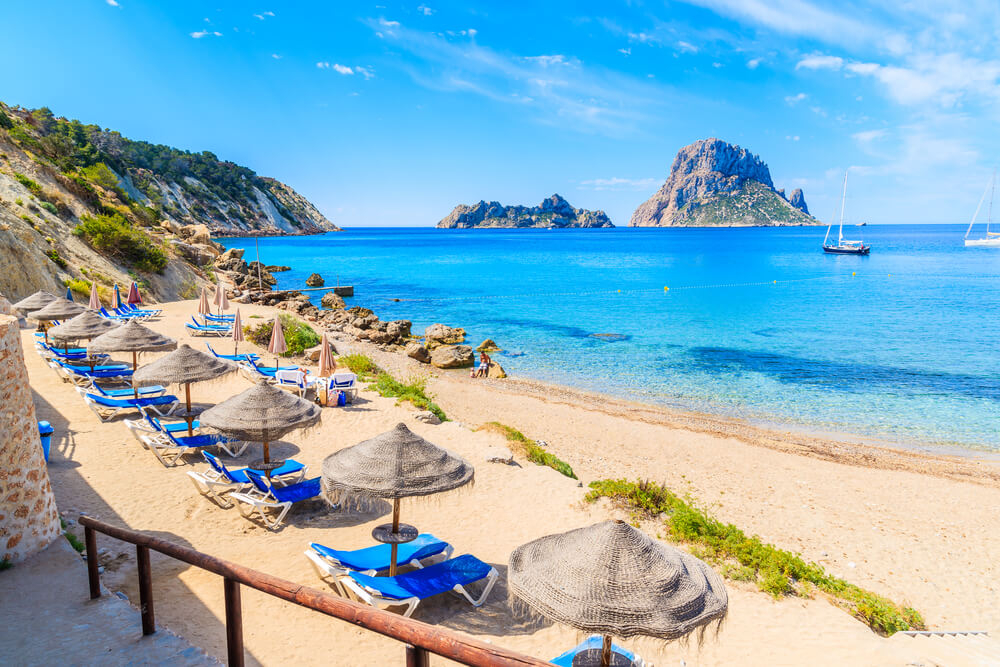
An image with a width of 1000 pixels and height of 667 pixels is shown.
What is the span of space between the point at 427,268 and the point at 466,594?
245 ft

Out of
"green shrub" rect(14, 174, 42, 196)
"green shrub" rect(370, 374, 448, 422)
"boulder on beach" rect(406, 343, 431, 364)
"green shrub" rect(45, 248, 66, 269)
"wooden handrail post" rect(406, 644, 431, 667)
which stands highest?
"green shrub" rect(14, 174, 42, 196)

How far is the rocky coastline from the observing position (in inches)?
→ 1001

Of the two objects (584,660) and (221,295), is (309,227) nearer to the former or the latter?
(221,295)

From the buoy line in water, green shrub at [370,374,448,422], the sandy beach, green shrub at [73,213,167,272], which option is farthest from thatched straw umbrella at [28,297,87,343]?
the buoy line in water

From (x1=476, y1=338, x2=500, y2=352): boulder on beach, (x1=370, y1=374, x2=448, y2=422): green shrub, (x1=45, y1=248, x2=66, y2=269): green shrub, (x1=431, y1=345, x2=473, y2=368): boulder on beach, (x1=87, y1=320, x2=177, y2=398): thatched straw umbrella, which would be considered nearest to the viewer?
(x1=87, y1=320, x2=177, y2=398): thatched straw umbrella

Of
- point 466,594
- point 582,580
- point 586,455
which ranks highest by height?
point 582,580

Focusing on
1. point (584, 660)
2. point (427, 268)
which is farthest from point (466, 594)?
point (427, 268)

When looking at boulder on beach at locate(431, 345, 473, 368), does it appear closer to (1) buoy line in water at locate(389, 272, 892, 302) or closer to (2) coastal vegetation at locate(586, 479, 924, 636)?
(2) coastal vegetation at locate(586, 479, 924, 636)

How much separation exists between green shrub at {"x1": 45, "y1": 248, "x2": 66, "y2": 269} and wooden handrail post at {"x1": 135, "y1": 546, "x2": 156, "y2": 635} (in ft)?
95.0

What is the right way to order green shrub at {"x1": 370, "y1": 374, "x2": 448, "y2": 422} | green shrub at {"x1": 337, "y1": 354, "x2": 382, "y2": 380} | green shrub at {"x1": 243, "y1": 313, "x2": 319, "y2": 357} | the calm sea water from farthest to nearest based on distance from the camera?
green shrub at {"x1": 243, "y1": 313, "x2": 319, "y2": 357}, the calm sea water, green shrub at {"x1": 337, "y1": 354, "x2": 382, "y2": 380}, green shrub at {"x1": 370, "y1": 374, "x2": 448, "y2": 422}

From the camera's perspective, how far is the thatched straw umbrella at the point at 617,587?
4.44 m

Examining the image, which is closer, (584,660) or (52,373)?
(584,660)

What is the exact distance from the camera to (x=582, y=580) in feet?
15.5

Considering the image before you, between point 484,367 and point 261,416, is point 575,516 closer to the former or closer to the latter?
point 261,416
